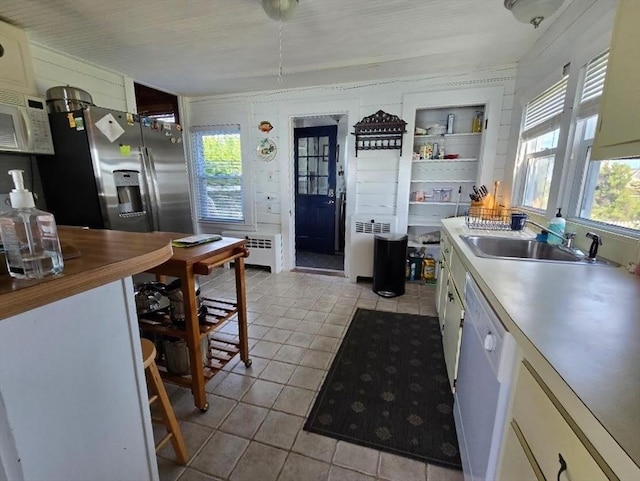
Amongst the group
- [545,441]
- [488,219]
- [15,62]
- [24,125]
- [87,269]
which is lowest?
[545,441]

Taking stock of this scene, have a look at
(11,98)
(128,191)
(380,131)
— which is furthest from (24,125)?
(380,131)

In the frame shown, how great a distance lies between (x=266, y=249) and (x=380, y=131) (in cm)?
214

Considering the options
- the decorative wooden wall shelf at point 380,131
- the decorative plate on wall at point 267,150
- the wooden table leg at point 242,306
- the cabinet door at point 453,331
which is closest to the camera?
the cabinet door at point 453,331

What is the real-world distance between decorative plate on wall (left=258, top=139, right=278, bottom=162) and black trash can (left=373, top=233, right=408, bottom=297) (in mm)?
1835

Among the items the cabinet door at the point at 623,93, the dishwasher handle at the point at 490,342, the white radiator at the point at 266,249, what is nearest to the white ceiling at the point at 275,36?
the cabinet door at the point at 623,93

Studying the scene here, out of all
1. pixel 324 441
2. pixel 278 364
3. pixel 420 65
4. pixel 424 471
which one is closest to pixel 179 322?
pixel 278 364

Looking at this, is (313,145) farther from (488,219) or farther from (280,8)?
(488,219)

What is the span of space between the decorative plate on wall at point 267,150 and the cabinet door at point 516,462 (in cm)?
377

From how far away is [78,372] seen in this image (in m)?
0.70

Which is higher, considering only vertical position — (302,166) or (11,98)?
(11,98)

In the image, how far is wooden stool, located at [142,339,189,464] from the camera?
1183mm

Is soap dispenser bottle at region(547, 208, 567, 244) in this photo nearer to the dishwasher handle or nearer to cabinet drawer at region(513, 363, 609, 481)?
the dishwasher handle

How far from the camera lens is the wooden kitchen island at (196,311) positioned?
1479 mm

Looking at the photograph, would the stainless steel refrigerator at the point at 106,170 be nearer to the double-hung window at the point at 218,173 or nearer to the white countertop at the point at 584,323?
the double-hung window at the point at 218,173
